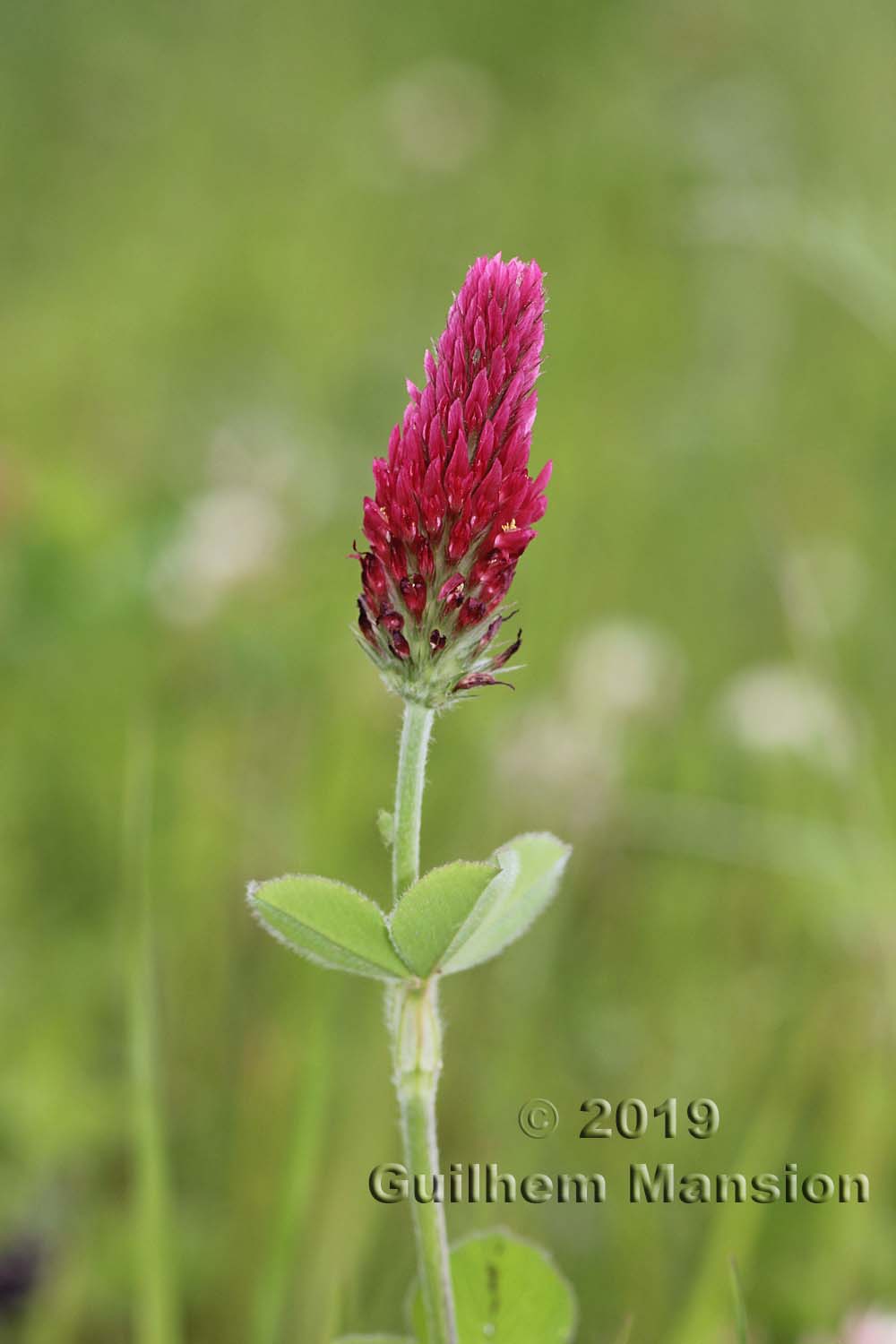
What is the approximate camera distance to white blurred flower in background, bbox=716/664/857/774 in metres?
2.58

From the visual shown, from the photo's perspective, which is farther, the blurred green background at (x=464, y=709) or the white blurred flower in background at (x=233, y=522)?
the white blurred flower in background at (x=233, y=522)

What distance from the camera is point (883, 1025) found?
2176 millimetres

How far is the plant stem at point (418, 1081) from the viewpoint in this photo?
1032mm

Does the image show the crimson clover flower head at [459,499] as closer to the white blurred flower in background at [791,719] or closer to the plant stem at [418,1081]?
the plant stem at [418,1081]

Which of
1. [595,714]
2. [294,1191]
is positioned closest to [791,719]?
[595,714]

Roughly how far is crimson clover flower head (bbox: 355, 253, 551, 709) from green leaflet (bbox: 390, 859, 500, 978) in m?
Answer: 0.13

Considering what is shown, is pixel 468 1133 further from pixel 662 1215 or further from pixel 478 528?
pixel 478 528

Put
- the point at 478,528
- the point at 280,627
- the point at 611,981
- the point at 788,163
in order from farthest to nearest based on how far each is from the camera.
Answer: the point at 788,163
the point at 280,627
the point at 611,981
the point at 478,528

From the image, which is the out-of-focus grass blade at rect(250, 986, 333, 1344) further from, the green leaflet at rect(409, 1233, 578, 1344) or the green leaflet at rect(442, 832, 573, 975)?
the green leaflet at rect(442, 832, 573, 975)

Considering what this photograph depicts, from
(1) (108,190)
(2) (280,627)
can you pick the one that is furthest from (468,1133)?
(1) (108,190)

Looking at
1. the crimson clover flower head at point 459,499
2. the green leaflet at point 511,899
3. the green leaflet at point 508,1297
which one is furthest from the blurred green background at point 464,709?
the crimson clover flower head at point 459,499

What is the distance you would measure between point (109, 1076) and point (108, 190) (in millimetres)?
5036

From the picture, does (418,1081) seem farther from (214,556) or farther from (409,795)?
(214,556)

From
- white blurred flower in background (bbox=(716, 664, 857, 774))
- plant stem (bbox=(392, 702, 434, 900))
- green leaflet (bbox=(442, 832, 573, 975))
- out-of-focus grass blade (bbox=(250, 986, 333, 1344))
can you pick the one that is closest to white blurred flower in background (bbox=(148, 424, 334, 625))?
white blurred flower in background (bbox=(716, 664, 857, 774))
